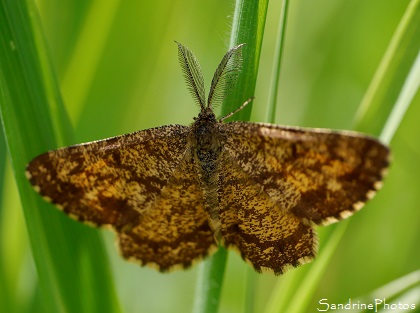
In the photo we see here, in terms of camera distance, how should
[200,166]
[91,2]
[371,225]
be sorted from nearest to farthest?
1. [200,166]
2. [91,2]
3. [371,225]

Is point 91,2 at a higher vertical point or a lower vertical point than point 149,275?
higher

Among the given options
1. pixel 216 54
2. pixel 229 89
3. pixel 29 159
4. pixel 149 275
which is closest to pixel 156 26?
pixel 216 54

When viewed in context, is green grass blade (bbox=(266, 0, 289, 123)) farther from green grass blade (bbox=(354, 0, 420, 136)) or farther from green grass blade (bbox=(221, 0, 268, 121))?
green grass blade (bbox=(354, 0, 420, 136))

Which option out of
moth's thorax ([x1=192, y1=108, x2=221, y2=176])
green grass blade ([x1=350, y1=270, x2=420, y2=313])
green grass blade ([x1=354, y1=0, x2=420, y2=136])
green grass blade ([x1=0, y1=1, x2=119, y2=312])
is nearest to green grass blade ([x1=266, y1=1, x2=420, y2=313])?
Answer: green grass blade ([x1=354, y1=0, x2=420, y2=136])

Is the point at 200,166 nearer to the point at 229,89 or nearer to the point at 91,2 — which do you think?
the point at 229,89

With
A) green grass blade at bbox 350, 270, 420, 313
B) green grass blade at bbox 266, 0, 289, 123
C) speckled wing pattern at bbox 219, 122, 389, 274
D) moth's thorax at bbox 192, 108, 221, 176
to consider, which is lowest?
green grass blade at bbox 350, 270, 420, 313

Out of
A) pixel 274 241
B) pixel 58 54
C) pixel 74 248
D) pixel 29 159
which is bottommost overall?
pixel 274 241

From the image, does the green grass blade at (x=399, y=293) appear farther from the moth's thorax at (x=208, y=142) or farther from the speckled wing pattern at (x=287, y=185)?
the moth's thorax at (x=208, y=142)

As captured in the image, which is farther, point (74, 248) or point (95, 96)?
point (95, 96)
